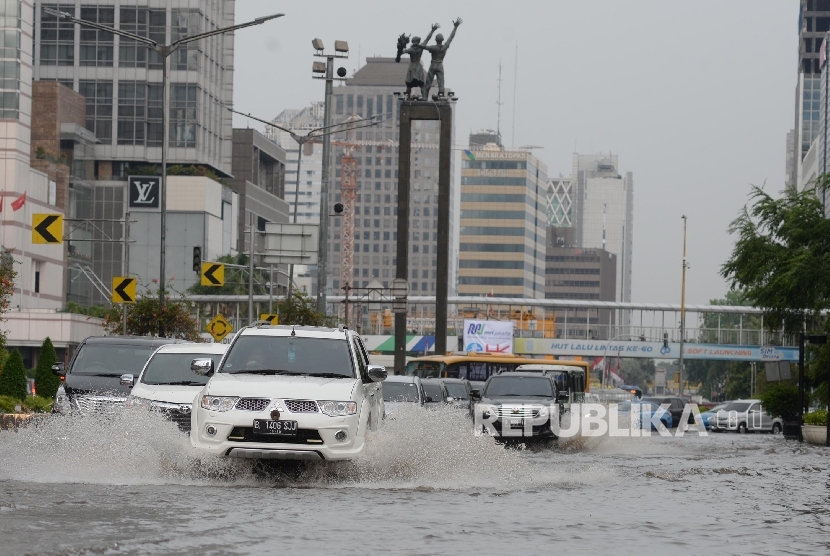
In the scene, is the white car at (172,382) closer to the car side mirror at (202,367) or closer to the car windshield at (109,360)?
the car windshield at (109,360)

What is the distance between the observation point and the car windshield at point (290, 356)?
52.7ft

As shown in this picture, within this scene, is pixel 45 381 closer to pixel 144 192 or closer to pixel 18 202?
pixel 18 202

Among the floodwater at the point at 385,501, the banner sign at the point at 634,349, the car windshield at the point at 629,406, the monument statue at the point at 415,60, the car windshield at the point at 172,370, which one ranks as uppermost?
the monument statue at the point at 415,60

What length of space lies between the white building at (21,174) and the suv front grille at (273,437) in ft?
217

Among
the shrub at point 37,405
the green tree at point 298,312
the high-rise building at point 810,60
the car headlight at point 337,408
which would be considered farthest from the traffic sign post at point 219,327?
the high-rise building at point 810,60

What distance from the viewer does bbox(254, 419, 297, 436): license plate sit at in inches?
588

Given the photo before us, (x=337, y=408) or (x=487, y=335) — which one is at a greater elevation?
(x=337, y=408)

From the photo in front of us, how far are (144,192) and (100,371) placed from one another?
8180 cm

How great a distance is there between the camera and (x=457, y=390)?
39.4m

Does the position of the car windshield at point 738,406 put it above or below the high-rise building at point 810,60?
below

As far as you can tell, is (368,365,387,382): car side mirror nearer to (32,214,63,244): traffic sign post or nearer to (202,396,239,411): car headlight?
(202,396,239,411): car headlight

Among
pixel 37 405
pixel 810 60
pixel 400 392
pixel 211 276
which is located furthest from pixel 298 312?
pixel 810 60

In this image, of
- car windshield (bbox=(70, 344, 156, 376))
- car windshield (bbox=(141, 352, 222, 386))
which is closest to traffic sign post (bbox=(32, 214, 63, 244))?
car windshield (bbox=(70, 344, 156, 376))

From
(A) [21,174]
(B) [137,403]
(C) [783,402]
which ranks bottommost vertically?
(C) [783,402]
